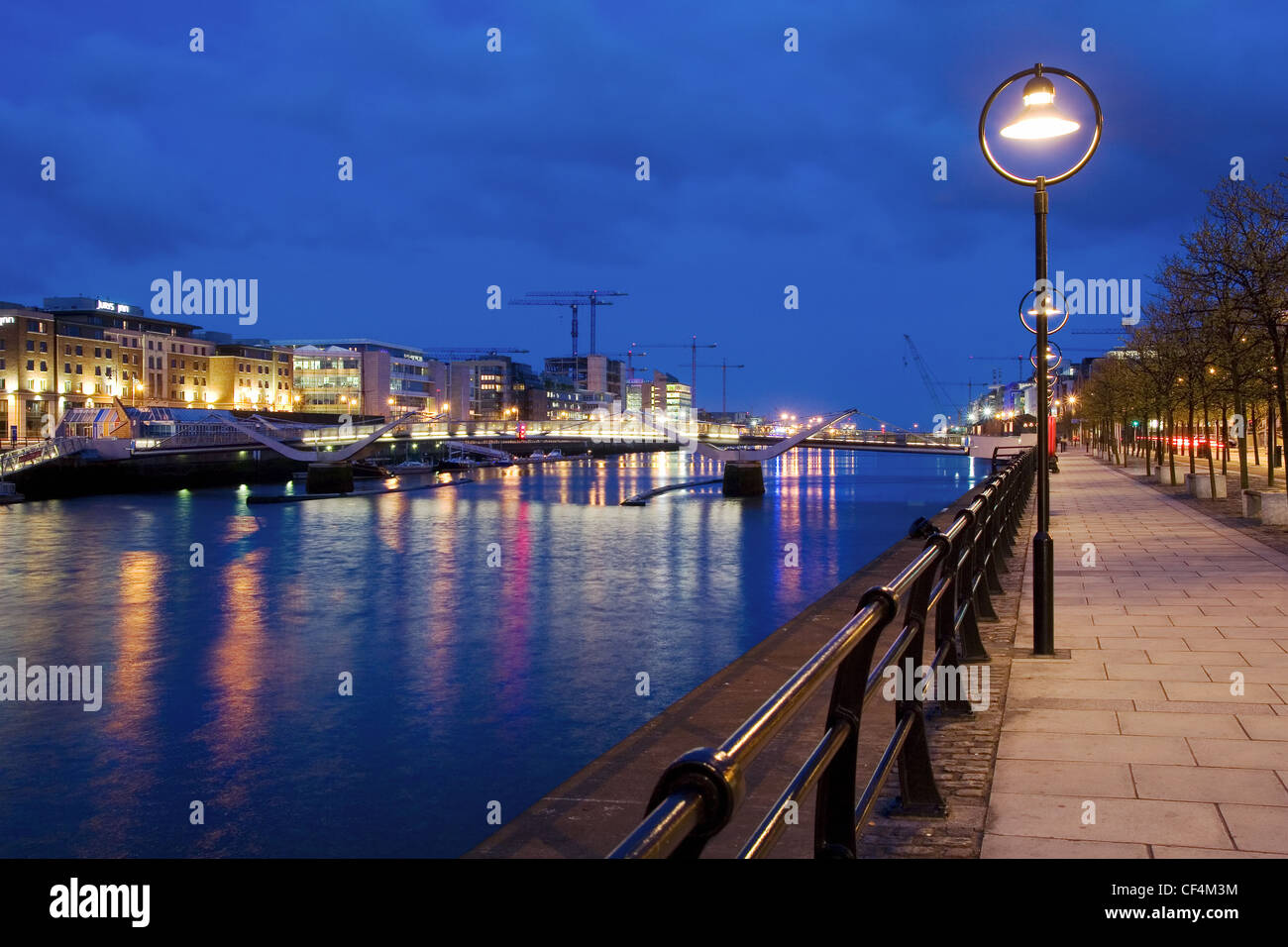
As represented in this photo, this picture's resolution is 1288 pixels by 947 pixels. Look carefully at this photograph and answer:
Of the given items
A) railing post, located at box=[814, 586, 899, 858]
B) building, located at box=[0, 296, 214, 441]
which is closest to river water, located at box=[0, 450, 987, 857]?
railing post, located at box=[814, 586, 899, 858]

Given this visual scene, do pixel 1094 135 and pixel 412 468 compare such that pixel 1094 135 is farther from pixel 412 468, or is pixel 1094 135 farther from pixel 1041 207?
pixel 412 468

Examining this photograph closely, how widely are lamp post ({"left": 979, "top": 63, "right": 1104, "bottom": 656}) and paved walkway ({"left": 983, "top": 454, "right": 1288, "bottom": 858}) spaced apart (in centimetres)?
51

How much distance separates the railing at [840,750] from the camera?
2051 mm

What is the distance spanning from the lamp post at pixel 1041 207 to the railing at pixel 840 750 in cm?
127

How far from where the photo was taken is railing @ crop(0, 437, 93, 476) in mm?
71438

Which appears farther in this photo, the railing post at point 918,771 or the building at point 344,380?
the building at point 344,380

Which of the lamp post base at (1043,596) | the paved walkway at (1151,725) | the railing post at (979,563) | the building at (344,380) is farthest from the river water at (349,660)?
the building at (344,380)

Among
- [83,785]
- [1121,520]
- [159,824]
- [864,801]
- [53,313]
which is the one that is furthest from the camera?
[53,313]

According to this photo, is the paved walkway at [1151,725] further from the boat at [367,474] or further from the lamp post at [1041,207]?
the boat at [367,474]

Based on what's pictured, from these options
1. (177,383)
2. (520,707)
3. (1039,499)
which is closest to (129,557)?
(520,707)

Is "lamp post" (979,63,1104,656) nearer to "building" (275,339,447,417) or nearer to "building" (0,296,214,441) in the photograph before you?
"building" (0,296,214,441)

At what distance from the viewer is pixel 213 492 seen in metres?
85.5
